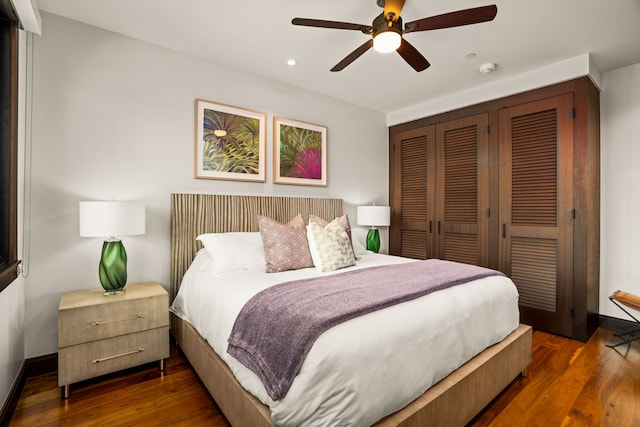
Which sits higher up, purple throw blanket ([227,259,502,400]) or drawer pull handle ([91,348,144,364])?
purple throw blanket ([227,259,502,400])

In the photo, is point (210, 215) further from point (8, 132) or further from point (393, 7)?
point (393, 7)

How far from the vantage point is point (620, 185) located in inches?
119

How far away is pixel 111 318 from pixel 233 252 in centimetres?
88

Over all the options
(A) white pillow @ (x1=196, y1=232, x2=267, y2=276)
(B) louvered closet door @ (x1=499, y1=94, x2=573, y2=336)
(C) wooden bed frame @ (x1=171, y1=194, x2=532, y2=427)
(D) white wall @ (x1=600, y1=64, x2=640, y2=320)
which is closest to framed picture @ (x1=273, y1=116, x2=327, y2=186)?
(C) wooden bed frame @ (x1=171, y1=194, x2=532, y2=427)

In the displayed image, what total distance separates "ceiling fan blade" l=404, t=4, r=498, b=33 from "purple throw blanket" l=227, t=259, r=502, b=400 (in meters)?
1.52

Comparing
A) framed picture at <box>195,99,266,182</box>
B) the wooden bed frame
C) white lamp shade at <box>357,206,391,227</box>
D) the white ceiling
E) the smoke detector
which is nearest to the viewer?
the wooden bed frame

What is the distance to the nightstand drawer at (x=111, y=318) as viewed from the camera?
1.88 metres

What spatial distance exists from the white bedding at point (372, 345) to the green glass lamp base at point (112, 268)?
21.5 inches

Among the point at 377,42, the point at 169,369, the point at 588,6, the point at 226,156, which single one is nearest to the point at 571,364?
the point at 588,6

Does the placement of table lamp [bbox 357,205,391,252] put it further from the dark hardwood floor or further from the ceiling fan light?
the ceiling fan light

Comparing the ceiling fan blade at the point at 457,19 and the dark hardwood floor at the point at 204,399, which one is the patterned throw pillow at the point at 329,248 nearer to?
the dark hardwood floor at the point at 204,399

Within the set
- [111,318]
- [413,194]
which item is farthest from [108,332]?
[413,194]

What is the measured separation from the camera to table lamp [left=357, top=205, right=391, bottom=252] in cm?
389

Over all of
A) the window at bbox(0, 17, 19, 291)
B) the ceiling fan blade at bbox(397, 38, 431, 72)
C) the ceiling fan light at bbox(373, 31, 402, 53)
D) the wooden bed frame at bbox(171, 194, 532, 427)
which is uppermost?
the ceiling fan blade at bbox(397, 38, 431, 72)
